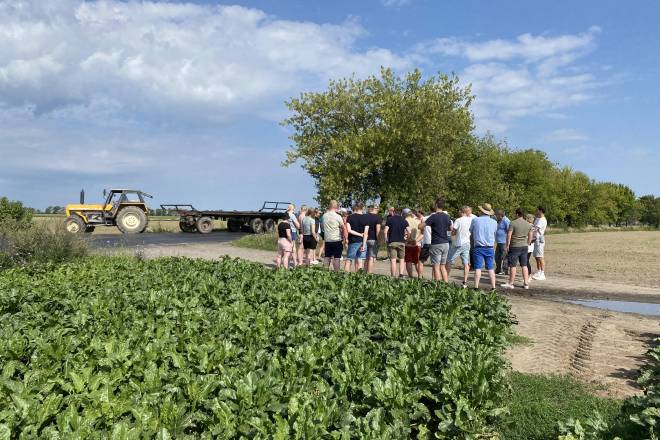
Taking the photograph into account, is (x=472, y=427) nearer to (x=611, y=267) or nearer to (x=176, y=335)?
(x=176, y=335)

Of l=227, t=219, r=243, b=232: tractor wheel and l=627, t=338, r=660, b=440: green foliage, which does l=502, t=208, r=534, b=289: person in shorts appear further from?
l=227, t=219, r=243, b=232: tractor wheel

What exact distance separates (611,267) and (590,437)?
18.0 metres

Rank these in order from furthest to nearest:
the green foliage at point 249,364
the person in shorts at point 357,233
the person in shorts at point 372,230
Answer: the person in shorts at point 372,230
the person in shorts at point 357,233
the green foliage at point 249,364

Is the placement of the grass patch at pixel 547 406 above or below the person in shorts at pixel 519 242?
below

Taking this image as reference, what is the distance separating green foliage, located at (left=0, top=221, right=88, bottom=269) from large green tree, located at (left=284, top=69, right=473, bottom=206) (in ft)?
44.1

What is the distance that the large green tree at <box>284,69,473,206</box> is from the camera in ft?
81.7

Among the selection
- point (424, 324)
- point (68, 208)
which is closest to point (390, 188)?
point (68, 208)

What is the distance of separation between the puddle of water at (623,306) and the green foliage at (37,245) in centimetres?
1232

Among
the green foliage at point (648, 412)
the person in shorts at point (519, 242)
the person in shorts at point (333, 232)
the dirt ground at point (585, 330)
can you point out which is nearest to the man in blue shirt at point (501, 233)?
the dirt ground at point (585, 330)

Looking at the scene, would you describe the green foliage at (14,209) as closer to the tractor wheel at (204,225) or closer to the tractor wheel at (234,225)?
the tractor wheel at (204,225)

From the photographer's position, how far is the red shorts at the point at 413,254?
1205 centimetres

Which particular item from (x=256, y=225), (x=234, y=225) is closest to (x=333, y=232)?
(x=256, y=225)

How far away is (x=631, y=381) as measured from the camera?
571cm

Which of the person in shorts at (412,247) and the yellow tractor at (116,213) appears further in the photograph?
the yellow tractor at (116,213)
